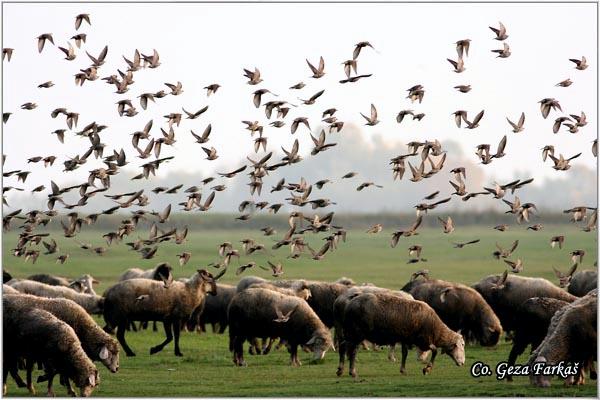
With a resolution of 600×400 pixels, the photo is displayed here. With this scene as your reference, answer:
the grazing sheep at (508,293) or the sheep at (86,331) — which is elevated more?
the grazing sheep at (508,293)

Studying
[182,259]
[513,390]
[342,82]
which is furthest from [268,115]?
[513,390]

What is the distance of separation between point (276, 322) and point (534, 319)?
555 centimetres

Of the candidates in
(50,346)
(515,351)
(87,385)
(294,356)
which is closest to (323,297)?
(294,356)

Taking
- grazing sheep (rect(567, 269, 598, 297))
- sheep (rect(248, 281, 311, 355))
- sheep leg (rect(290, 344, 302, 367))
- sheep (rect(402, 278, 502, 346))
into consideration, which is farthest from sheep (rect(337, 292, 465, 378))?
grazing sheep (rect(567, 269, 598, 297))

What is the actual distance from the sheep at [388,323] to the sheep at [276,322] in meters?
2.06

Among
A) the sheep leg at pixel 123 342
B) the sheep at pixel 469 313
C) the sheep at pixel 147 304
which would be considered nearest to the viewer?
the sheep leg at pixel 123 342

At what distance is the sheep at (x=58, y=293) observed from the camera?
1174 inches

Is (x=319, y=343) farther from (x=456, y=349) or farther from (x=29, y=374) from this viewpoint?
(x=29, y=374)

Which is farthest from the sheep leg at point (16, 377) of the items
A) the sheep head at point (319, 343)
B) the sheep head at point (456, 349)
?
the sheep head at point (456, 349)

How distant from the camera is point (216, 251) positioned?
303ft

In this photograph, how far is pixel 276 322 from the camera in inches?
992

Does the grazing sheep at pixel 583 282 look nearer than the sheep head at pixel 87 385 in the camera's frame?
No

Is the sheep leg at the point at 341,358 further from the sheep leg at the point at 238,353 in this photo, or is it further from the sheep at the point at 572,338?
the sheep at the point at 572,338

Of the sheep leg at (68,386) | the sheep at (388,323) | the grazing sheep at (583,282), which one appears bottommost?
the sheep leg at (68,386)
